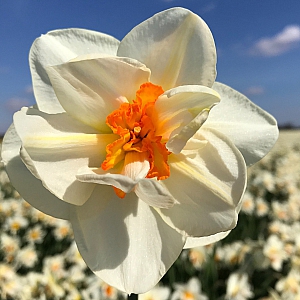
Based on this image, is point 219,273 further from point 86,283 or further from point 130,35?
point 130,35

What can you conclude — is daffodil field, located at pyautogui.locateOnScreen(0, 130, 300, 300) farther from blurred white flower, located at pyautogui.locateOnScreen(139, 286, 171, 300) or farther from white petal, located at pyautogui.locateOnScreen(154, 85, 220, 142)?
white petal, located at pyautogui.locateOnScreen(154, 85, 220, 142)

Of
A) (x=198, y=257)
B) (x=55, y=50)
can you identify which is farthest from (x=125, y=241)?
(x=198, y=257)

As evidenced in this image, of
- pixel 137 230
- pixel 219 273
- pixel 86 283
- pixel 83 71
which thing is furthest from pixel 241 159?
pixel 219 273

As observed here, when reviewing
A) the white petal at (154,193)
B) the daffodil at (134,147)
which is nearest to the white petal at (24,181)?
the daffodil at (134,147)

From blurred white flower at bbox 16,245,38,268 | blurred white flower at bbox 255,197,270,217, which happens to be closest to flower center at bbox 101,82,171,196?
blurred white flower at bbox 16,245,38,268

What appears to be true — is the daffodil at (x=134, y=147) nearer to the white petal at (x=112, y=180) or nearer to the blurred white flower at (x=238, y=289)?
the white petal at (x=112, y=180)

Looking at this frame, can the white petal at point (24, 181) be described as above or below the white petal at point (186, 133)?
below
